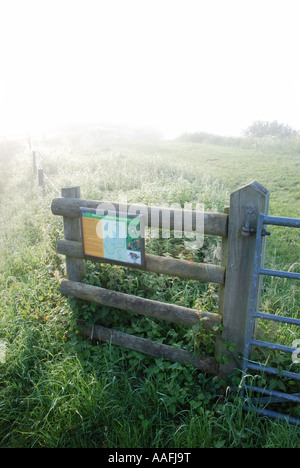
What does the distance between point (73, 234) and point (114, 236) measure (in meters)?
0.59

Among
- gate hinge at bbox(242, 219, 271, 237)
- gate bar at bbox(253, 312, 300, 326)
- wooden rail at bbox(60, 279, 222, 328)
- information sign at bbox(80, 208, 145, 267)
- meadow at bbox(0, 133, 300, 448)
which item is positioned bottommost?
meadow at bbox(0, 133, 300, 448)

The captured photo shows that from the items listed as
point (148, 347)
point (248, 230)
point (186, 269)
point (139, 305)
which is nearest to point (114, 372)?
point (148, 347)

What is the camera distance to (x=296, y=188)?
7.22m

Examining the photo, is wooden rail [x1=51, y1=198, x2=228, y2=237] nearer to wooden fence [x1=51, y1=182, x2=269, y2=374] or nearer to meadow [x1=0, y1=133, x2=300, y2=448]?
wooden fence [x1=51, y1=182, x2=269, y2=374]

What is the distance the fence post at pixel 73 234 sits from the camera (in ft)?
11.4

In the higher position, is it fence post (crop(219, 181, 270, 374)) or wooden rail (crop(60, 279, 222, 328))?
fence post (crop(219, 181, 270, 374))

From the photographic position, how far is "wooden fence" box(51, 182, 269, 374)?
2.55m

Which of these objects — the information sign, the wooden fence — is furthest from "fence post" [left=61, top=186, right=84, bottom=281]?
the information sign

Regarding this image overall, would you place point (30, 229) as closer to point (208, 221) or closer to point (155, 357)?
point (155, 357)

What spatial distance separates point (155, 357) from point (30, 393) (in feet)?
3.87

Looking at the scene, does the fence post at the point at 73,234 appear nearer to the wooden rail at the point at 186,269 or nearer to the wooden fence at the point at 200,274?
the wooden fence at the point at 200,274

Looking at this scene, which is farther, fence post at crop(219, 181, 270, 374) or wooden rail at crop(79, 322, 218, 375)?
wooden rail at crop(79, 322, 218, 375)
